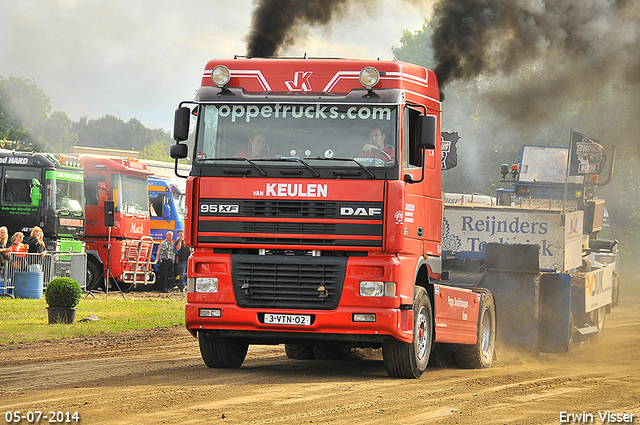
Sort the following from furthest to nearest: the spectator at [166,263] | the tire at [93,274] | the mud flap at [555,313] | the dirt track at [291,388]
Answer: the spectator at [166,263] → the tire at [93,274] → the mud flap at [555,313] → the dirt track at [291,388]

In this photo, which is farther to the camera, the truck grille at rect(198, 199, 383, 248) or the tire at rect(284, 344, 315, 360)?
the tire at rect(284, 344, 315, 360)

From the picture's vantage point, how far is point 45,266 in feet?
75.5

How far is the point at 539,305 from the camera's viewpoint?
14.0 meters

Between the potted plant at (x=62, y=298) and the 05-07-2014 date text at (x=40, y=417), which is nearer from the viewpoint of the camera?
the 05-07-2014 date text at (x=40, y=417)

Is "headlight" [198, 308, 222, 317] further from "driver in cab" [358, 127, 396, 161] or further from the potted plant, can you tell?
the potted plant

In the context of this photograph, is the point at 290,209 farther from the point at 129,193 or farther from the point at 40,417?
the point at 129,193

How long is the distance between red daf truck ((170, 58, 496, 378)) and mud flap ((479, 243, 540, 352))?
3.95 m

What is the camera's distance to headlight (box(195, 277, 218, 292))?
989 centimetres

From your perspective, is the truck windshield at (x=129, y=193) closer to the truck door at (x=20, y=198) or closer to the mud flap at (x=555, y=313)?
the truck door at (x=20, y=198)

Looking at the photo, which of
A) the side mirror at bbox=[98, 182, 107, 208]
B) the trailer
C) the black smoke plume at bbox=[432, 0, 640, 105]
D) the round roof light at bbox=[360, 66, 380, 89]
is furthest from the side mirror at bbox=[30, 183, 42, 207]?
the round roof light at bbox=[360, 66, 380, 89]

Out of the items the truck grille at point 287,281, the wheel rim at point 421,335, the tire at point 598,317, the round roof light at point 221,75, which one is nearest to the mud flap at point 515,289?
the tire at point 598,317

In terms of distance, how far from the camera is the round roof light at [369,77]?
392 inches

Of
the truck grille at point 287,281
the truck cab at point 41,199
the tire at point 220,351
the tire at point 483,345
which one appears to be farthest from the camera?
the truck cab at point 41,199

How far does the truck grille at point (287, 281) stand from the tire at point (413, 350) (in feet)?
3.03
